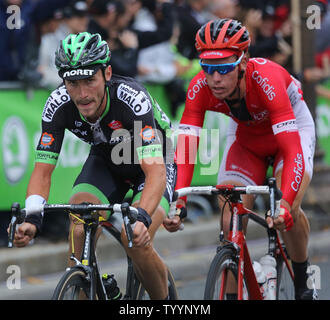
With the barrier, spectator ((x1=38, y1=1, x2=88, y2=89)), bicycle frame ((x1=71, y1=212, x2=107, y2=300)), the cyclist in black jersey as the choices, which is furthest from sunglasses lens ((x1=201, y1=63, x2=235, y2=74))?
spectator ((x1=38, y1=1, x2=88, y2=89))

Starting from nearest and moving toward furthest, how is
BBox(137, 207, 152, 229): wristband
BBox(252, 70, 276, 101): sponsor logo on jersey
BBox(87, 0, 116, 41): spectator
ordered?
BBox(137, 207, 152, 229): wristband < BBox(252, 70, 276, 101): sponsor logo on jersey < BBox(87, 0, 116, 41): spectator

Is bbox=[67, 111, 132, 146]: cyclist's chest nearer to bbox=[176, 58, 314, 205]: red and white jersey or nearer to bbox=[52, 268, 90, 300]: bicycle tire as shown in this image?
bbox=[176, 58, 314, 205]: red and white jersey

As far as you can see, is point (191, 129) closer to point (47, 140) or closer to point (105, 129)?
point (105, 129)

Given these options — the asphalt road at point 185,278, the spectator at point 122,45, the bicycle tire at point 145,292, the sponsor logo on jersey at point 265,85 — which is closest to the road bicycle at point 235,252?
the bicycle tire at point 145,292

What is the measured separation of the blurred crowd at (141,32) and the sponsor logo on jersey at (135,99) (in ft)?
11.0

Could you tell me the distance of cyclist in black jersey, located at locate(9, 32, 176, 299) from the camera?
538cm

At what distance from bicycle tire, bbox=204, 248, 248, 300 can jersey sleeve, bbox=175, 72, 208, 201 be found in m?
0.74

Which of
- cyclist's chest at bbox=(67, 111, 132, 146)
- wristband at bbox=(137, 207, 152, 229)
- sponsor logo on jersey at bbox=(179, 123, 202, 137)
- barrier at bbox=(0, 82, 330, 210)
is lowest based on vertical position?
wristband at bbox=(137, 207, 152, 229)

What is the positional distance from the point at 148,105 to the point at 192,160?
735 mm

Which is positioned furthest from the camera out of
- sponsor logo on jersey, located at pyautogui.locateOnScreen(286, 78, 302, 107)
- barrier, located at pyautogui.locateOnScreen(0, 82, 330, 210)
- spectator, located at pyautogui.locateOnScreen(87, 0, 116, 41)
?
spectator, located at pyautogui.locateOnScreen(87, 0, 116, 41)

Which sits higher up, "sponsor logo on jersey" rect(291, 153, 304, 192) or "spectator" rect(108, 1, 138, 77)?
"spectator" rect(108, 1, 138, 77)

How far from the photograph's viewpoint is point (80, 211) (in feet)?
16.9

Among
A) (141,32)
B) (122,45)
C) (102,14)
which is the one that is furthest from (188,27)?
(102,14)
